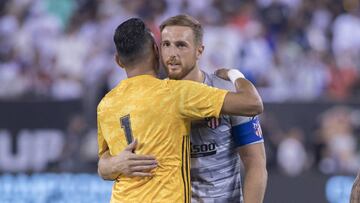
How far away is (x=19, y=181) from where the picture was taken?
37.0 feet

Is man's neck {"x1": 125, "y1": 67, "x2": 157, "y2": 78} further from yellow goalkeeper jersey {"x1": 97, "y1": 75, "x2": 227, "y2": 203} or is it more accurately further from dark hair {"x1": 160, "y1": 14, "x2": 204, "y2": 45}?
dark hair {"x1": 160, "y1": 14, "x2": 204, "y2": 45}

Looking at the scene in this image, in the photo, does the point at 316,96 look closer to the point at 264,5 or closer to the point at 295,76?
the point at 295,76

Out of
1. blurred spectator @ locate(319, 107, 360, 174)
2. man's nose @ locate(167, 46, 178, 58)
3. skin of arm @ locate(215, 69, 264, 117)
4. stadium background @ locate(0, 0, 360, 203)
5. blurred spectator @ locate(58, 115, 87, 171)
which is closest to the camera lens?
skin of arm @ locate(215, 69, 264, 117)

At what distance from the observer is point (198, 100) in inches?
195

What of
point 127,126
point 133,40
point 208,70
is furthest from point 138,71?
point 208,70

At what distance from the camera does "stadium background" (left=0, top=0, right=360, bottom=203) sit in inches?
437

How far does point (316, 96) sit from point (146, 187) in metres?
7.75

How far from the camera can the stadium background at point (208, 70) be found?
11109mm

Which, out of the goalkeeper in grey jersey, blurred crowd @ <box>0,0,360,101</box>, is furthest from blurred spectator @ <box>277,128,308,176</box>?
the goalkeeper in grey jersey

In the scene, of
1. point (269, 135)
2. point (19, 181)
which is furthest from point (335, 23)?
point (19, 181)

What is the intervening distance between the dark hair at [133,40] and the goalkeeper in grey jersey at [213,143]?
166mm

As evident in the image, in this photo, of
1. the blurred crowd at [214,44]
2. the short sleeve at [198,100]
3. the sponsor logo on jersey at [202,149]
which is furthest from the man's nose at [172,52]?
the blurred crowd at [214,44]

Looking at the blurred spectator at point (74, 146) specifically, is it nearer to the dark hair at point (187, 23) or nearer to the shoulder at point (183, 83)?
the dark hair at point (187, 23)

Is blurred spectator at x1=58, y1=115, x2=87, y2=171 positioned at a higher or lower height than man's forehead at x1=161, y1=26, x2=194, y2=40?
lower
